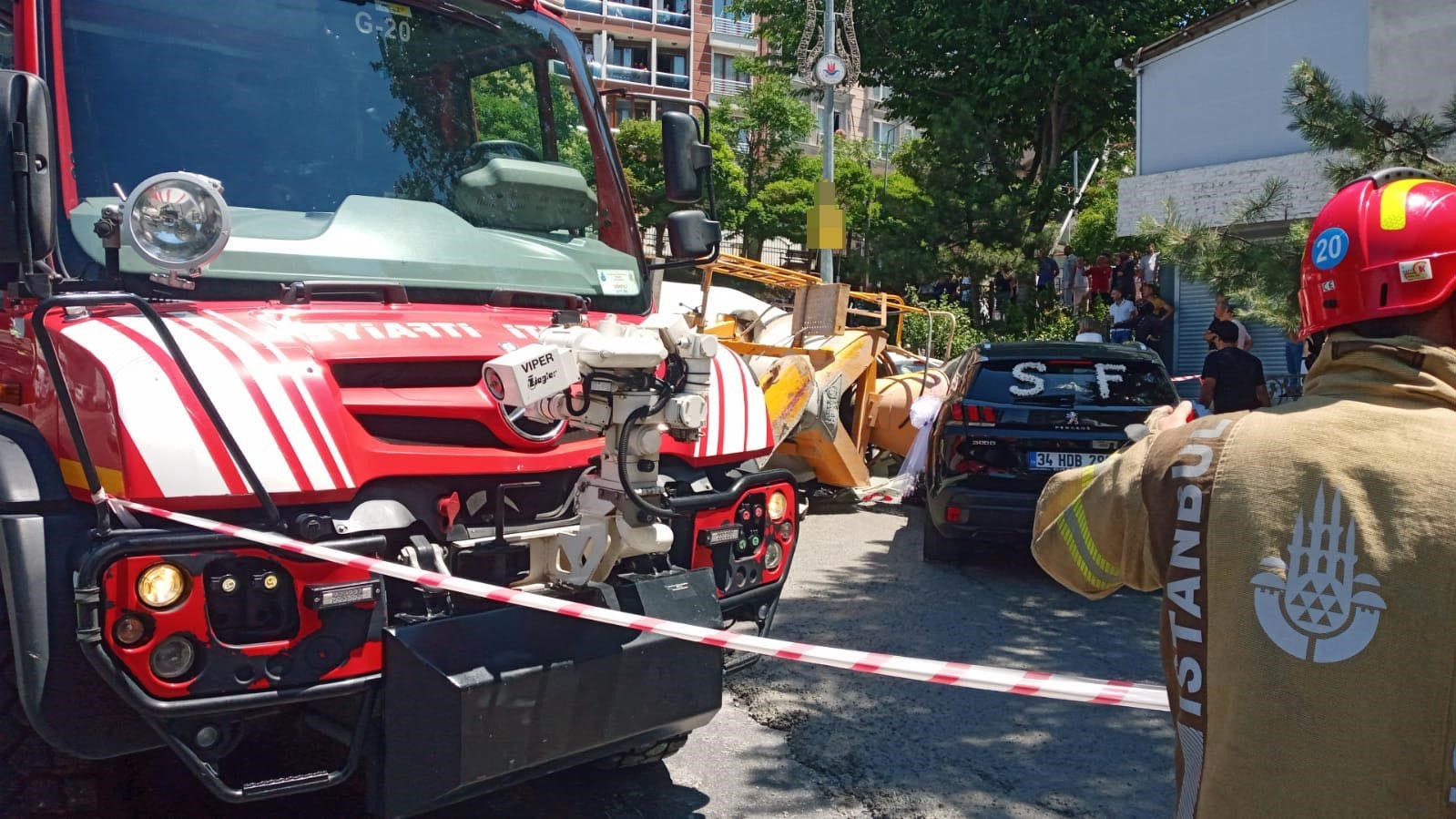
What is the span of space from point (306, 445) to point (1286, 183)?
6290 millimetres

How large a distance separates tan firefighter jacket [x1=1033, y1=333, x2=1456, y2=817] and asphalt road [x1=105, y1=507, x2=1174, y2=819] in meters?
2.50

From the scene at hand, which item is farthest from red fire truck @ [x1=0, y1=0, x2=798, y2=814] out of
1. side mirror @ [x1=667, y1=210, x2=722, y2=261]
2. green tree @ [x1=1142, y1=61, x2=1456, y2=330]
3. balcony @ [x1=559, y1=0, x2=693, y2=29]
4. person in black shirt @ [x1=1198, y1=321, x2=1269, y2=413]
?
balcony @ [x1=559, y1=0, x2=693, y2=29]

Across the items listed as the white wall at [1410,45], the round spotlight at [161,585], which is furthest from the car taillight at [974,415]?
the white wall at [1410,45]

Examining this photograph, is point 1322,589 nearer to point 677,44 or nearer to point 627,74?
point 627,74

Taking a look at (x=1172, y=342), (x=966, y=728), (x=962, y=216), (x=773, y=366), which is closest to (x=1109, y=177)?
(x=962, y=216)

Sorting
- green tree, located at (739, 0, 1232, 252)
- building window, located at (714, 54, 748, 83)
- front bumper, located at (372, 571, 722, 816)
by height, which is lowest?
front bumper, located at (372, 571, 722, 816)

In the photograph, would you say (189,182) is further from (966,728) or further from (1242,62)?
(1242,62)

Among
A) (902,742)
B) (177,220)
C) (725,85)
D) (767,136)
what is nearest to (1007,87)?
(767,136)

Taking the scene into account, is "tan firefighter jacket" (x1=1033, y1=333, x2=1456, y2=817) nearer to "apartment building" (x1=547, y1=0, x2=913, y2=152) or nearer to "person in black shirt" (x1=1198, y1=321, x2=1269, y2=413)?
"person in black shirt" (x1=1198, y1=321, x2=1269, y2=413)

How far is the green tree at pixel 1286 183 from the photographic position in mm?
6469

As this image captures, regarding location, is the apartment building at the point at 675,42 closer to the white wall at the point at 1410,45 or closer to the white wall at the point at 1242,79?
the white wall at the point at 1242,79

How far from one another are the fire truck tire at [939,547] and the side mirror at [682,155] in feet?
13.6

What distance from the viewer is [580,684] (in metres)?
3.15

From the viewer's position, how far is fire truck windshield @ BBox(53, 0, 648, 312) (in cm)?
352
